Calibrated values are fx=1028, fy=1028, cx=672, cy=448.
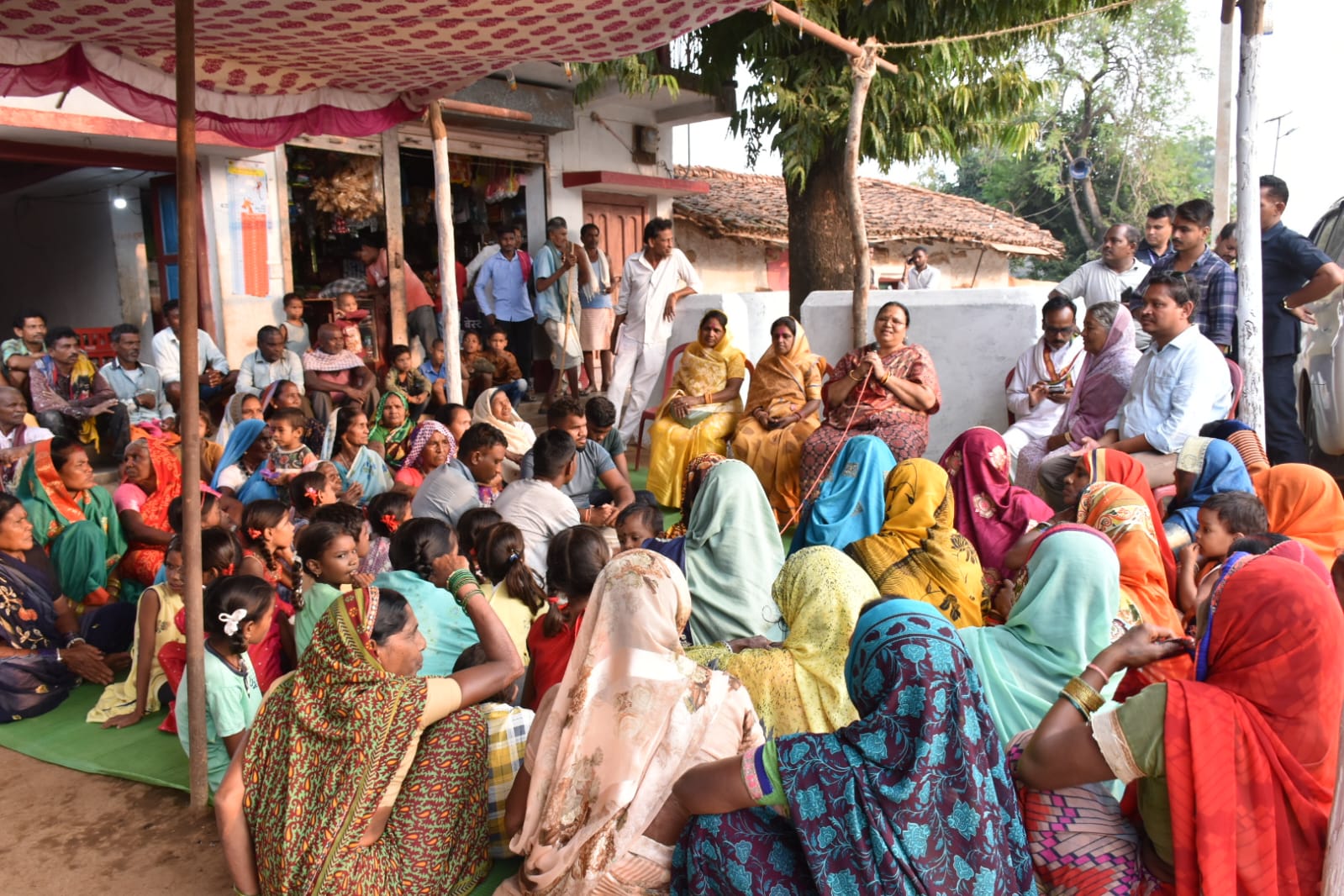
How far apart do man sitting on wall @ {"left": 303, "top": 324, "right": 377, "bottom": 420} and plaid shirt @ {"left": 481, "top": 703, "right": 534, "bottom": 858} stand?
17.4 feet

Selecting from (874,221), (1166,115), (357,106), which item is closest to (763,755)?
(357,106)

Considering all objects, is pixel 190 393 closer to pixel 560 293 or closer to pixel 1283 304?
pixel 1283 304

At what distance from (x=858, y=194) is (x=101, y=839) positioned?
639 centimetres

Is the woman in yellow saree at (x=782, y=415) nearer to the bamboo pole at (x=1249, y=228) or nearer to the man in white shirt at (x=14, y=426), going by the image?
the bamboo pole at (x=1249, y=228)

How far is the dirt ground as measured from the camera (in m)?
3.03

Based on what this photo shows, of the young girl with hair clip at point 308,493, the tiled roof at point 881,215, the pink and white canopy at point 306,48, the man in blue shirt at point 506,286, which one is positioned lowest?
the young girl with hair clip at point 308,493

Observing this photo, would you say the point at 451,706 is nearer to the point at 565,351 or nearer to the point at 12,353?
the point at 12,353

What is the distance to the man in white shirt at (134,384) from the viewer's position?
7.45 metres

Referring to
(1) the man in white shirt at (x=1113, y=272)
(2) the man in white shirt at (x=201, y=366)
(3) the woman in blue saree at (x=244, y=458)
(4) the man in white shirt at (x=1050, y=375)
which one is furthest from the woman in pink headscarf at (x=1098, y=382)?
(2) the man in white shirt at (x=201, y=366)

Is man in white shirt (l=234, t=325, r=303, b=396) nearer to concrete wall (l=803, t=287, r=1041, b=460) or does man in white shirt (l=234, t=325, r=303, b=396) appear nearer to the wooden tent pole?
the wooden tent pole

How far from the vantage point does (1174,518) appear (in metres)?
4.16

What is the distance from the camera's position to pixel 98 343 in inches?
349

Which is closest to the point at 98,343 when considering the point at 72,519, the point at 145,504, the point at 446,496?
the point at 145,504

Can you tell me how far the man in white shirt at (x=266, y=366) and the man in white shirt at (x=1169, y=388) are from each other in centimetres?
542
